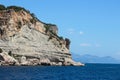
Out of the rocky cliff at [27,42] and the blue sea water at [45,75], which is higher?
the rocky cliff at [27,42]

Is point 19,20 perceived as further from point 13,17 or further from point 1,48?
point 1,48

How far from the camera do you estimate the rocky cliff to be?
129000mm

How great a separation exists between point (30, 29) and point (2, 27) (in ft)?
46.2

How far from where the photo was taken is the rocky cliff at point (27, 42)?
129m

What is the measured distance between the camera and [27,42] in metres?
137

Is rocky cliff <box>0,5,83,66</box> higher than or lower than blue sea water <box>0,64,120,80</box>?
higher

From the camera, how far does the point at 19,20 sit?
138 metres

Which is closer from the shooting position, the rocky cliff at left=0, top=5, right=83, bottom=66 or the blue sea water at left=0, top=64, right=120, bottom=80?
the blue sea water at left=0, top=64, right=120, bottom=80

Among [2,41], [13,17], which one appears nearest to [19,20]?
[13,17]

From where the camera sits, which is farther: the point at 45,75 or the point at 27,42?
the point at 27,42

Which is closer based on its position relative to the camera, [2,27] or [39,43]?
[2,27]

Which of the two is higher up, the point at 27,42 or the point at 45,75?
the point at 27,42

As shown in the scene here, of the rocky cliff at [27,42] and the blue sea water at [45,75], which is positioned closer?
the blue sea water at [45,75]

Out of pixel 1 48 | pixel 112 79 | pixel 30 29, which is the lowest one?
pixel 112 79
